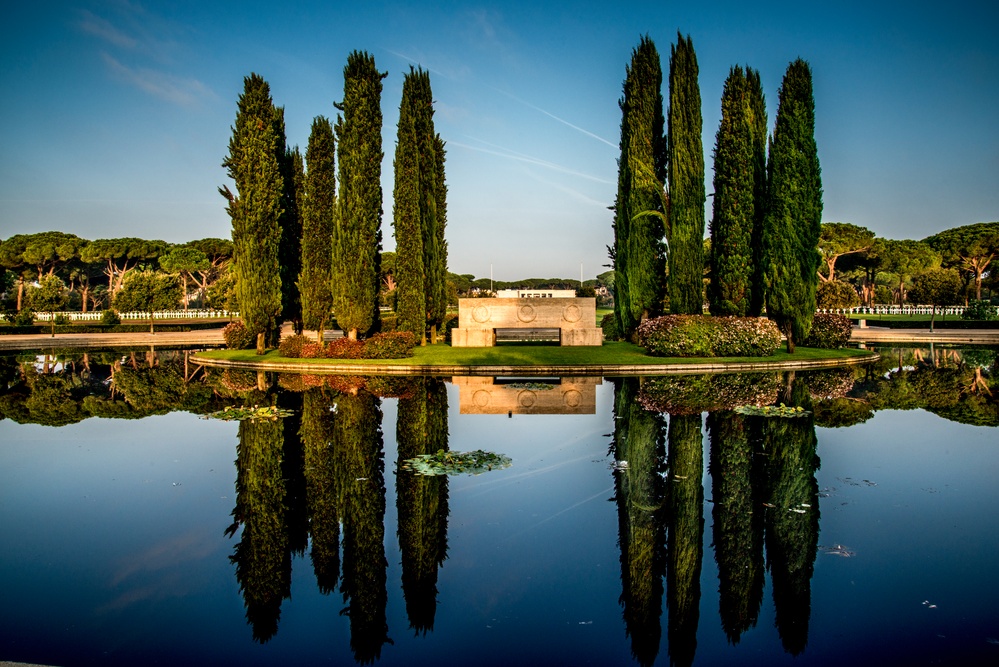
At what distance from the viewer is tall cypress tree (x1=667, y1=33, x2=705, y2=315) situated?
927 inches

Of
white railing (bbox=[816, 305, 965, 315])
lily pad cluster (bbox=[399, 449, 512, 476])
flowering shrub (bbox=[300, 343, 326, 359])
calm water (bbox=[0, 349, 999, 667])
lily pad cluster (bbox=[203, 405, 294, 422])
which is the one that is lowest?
calm water (bbox=[0, 349, 999, 667])

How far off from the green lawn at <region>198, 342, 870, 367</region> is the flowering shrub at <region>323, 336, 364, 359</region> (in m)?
0.61

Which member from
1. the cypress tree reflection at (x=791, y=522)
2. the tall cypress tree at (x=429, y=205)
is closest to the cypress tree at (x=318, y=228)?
the tall cypress tree at (x=429, y=205)

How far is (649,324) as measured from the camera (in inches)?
902

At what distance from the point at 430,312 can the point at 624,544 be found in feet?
73.4

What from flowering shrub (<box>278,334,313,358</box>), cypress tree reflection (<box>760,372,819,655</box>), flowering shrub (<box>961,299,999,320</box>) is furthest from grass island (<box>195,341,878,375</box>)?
flowering shrub (<box>961,299,999,320</box>)

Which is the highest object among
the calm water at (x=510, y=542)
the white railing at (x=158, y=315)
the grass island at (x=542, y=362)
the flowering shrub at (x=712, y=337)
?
the white railing at (x=158, y=315)

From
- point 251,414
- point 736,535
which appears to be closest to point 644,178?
point 251,414

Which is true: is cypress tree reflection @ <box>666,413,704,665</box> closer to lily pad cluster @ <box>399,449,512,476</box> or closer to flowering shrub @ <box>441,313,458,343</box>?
lily pad cluster @ <box>399,449,512,476</box>

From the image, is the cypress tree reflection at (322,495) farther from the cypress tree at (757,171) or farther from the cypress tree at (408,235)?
the cypress tree at (757,171)

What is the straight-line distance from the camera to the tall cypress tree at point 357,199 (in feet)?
74.6

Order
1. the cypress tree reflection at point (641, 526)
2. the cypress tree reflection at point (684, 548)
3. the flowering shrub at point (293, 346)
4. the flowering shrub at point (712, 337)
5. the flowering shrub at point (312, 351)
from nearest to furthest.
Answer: the cypress tree reflection at point (684, 548) < the cypress tree reflection at point (641, 526) < the flowering shrub at point (712, 337) < the flowering shrub at point (312, 351) < the flowering shrub at point (293, 346)

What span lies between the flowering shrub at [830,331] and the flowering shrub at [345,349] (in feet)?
52.6

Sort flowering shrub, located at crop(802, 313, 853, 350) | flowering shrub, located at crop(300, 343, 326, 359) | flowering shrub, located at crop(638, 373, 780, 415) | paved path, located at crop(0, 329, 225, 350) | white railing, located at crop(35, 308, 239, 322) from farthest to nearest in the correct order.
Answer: white railing, located at crop(35, 308, 239, 322)
paved path, located at crop(0, 329, 225, 350)
flowering shrub, located at crop(802, 313, 853, 350)
flowering shrub, located at crop(300, 343, 326, 359)
flowering shrub, located at crop(638, 373, 780, 415)
